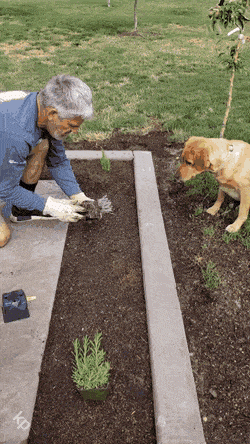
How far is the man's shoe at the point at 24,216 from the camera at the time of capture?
2.92 meters

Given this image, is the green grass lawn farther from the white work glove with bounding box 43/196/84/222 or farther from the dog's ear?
the white work glove with bounding box 43/196/84/222

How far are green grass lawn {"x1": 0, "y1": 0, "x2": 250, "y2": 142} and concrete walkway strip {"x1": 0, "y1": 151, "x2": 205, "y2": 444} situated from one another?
211cm

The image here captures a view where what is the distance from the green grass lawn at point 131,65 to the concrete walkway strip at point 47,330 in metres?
2.11

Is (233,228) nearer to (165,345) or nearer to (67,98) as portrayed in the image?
(165,345)

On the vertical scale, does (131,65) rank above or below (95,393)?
above

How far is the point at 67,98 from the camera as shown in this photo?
82.1 inches

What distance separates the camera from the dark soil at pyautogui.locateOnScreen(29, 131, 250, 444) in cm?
180

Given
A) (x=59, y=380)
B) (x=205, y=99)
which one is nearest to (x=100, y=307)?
(x=59, y=380)

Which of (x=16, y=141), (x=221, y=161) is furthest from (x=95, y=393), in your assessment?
(x=221, y=161)

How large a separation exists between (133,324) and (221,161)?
1.41 meters

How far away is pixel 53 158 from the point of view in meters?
3.00

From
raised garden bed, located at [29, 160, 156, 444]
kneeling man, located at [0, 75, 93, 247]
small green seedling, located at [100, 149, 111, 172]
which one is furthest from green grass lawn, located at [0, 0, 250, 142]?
raised garden bed, located at [29, 160, 156, 444]

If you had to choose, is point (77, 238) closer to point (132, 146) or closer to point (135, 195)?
point (135, 195)

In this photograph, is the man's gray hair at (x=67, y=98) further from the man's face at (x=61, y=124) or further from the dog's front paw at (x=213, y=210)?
the dog's front paw at (x=213, y=210)
